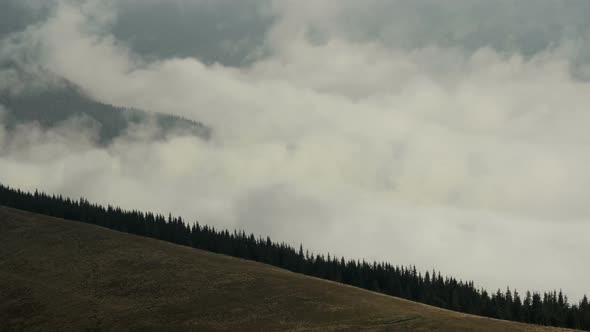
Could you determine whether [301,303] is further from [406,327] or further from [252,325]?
[406,327]

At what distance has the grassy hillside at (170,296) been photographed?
93.6 metres

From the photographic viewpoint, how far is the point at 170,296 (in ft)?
370

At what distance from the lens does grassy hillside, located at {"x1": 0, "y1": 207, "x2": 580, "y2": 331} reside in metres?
93.6

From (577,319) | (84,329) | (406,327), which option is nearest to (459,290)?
(577,319)

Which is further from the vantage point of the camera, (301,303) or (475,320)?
(301,303)

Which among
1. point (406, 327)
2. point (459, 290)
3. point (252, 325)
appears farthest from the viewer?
point (459, 290)

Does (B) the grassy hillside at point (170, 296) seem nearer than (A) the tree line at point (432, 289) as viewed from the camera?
Yes

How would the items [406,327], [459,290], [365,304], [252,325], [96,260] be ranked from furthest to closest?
1. [459,290]
2. [96,260]
3. [365,304]
4. [252,325]
5. [406,327]

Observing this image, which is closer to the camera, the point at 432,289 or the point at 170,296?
the point at 170,296

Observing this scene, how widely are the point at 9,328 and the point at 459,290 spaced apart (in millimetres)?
101108

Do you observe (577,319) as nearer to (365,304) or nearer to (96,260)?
(365,304)

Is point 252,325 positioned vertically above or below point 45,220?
below

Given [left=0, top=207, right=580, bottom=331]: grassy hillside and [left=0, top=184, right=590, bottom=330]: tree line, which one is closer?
[left=0, top=207, right=580, bottom=331]: grassy hillside

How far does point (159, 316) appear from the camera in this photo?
338 feet
